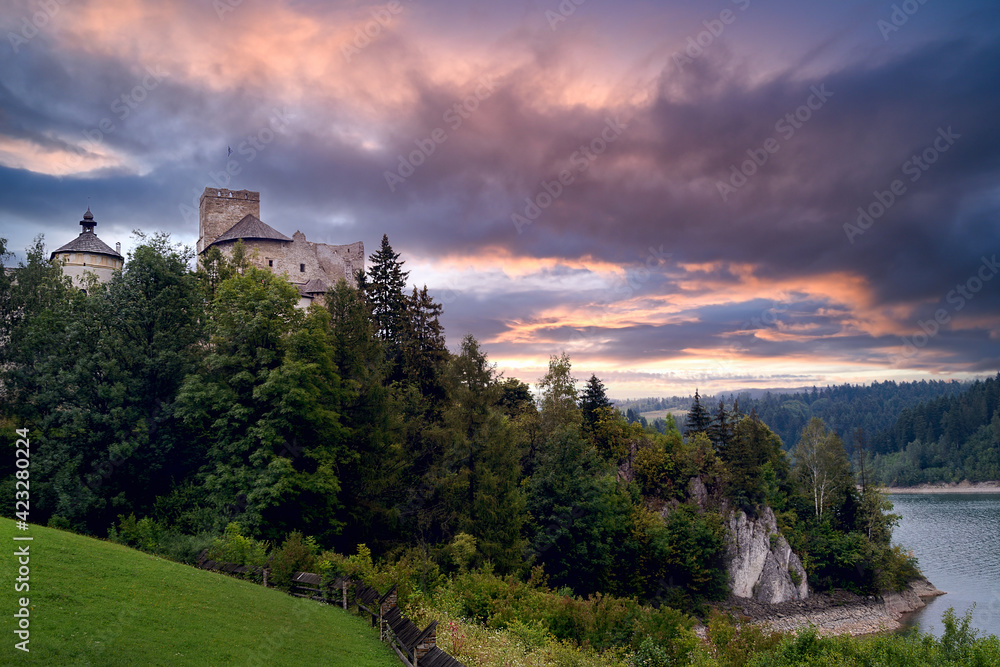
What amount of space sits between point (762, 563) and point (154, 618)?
52983 mm

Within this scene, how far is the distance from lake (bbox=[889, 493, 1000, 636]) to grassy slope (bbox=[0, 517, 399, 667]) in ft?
167

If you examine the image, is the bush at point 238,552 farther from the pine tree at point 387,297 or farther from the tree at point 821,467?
the tree at point 821,467

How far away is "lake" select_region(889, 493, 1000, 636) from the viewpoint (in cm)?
5439

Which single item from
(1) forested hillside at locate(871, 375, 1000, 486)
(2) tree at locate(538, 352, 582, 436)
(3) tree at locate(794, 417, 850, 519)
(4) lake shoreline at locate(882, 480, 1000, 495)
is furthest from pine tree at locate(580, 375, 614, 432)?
(1) forested hillside at locate(871, 375, 1000, 486)

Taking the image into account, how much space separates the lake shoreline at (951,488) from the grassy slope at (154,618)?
155 metres

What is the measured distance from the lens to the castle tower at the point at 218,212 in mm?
53938

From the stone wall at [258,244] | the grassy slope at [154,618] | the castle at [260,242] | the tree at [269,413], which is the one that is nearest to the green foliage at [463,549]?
the tree at [269,413]

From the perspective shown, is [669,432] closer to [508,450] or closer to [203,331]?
[508,450]

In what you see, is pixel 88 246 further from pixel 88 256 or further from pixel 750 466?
pixel 750 466

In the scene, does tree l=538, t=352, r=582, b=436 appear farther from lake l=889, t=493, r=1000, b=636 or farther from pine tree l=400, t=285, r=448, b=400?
lake l=889, t=493, r=1000, b=636

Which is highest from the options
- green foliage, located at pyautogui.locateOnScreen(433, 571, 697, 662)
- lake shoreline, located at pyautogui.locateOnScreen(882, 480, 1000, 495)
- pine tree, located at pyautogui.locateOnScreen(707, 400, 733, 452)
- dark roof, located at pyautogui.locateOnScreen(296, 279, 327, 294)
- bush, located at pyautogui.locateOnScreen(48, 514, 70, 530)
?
dark roof, located at pyautogui.locateOnScreen(296, 279, 327, 294)

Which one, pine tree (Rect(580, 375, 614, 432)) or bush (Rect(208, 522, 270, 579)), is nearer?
bush (Rect(208, 522, 270, 579))

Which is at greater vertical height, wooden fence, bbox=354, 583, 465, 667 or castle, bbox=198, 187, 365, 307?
castle, bbox=198, 187, 365, 307

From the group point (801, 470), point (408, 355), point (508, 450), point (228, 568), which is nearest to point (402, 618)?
point (228, 568)
